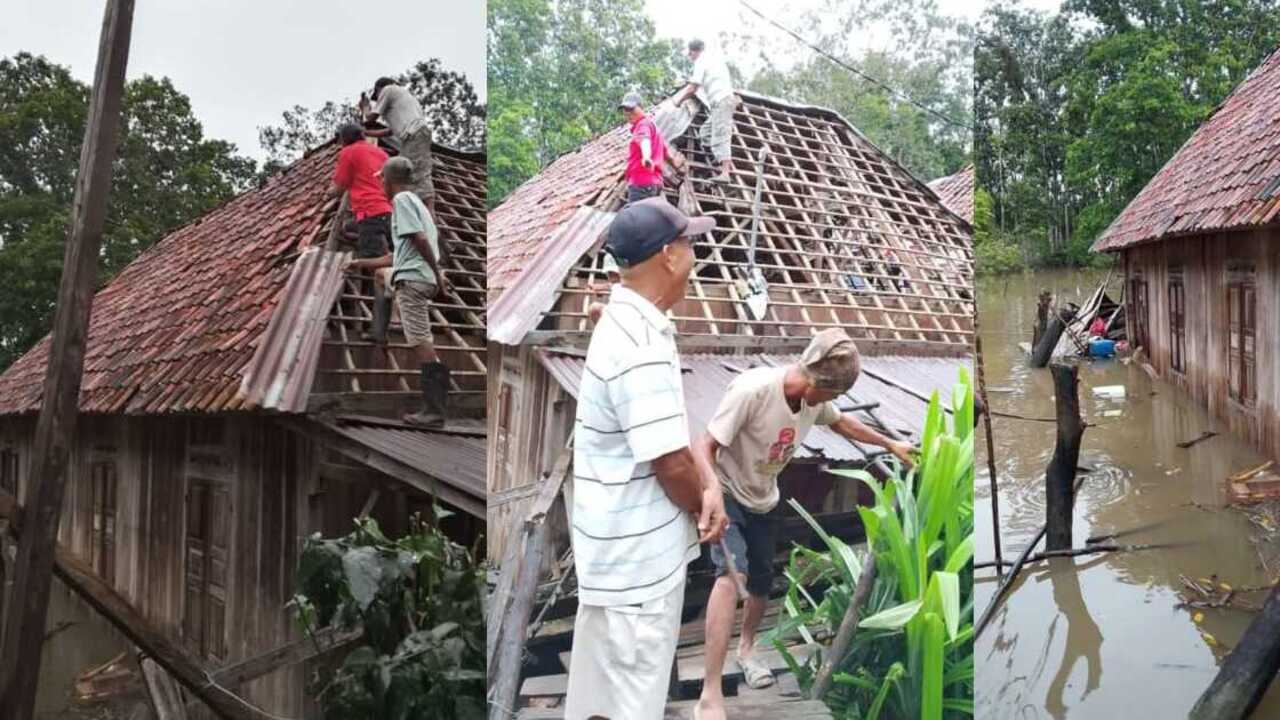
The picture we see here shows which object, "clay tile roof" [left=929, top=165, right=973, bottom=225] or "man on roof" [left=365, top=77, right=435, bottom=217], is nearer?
"clay tile roof" [left=929, top=165, right=973, bottom=225]

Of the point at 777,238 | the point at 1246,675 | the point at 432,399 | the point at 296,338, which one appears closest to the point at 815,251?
the point at 777,238

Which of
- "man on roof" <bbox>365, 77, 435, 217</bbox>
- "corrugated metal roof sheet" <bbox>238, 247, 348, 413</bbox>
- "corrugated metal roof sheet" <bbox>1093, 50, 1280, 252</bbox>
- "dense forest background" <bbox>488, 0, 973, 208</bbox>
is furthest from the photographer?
"corrugated metal roof sheet" <bbox>1093, 50, 1280, 252</bbox>

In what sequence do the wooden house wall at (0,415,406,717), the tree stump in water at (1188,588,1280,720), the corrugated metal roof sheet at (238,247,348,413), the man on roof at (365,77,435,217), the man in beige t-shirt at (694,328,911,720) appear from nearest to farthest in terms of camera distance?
the man in beige t-shirt at (694,328,911,720), the corrugated metal roof sheet at (238,247,348,413), the wooden house wall at (0,415,406,717), the man on roof at (365,77,435,217), the tree stump in water at (1188,588,1280,720)

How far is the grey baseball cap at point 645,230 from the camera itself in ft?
7.90

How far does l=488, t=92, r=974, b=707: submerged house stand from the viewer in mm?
2588

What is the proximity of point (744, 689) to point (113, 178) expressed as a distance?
243 centimetres

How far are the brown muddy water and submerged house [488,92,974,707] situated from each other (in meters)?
0.72

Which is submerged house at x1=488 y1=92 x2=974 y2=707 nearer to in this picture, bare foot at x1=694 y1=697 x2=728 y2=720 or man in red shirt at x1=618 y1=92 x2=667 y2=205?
man in red shirt at x1=618 y1=92 x2=667 y2=205

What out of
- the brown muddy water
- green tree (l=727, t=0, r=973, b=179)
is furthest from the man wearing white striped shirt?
the brown muddy water

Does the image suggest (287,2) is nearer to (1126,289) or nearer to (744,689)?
(744,689)

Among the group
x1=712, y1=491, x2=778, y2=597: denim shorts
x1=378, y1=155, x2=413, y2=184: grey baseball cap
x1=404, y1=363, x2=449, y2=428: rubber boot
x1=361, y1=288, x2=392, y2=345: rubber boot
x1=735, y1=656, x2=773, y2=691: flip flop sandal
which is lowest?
x1=735, y1=656, x2=773, y2=691: flip flop sandal

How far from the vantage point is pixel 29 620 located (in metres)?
2.92

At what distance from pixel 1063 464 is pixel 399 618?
2331 mm

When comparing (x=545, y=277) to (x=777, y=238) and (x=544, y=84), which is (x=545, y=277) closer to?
(x=544, y=84)
